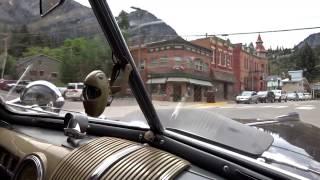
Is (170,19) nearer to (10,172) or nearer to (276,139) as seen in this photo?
(276,139)

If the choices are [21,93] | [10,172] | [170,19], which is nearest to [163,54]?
[170,19]

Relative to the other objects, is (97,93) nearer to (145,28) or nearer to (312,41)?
(145,28)

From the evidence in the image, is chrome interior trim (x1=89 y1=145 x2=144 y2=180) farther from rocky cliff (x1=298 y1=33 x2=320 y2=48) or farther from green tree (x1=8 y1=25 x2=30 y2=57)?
green tree (x1=8 y1=25 x2=30 y2=57)

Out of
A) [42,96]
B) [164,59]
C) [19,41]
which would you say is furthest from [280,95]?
[19,41]

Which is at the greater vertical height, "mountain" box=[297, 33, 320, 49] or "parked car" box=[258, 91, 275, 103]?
"mountain" box=[297, 33, 320, 49]

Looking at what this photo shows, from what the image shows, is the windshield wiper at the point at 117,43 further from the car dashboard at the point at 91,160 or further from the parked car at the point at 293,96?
the parked car at the point at 293,96

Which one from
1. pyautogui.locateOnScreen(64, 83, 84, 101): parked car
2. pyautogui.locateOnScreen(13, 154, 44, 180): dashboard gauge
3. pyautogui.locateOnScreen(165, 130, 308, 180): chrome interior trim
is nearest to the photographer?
pyautogui.locateOnScreen(165, 130, 308, 180): chrome interior trim

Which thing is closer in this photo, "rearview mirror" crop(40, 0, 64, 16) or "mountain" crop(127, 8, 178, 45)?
"mountain" crop(127, 8, 178, 45)


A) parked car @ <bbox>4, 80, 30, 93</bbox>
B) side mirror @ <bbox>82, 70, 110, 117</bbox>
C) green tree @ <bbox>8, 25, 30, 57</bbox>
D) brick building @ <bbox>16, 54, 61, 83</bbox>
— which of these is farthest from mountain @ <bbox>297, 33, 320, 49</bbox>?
parked car @ <bbox>4, 80, 30, 93</bbox>
